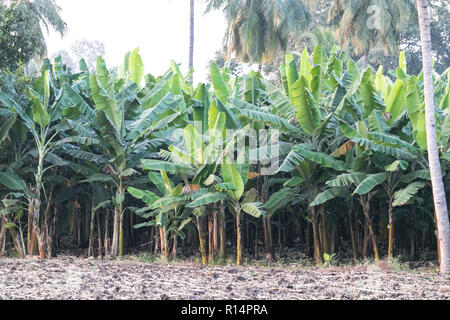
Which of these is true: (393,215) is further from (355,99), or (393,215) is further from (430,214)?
(355,99)

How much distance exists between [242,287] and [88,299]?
6.80 ft

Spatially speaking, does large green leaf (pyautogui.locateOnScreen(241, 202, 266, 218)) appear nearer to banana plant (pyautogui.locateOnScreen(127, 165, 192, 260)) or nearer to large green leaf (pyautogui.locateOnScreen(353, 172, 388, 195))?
banana plant (pyautogui.locateOnScreen(127, 165, 192, 260))

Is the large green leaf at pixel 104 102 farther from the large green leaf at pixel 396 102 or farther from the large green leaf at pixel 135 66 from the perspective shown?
the large green leaf at pixel 396 102

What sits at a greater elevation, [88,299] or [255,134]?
[255,134]

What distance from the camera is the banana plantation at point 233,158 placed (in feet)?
30.4

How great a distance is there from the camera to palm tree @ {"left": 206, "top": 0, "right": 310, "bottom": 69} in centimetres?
2206

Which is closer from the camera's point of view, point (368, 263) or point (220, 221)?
point (368, 263)

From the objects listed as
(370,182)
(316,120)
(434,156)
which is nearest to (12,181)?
(316,120)

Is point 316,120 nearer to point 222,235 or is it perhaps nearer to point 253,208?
point 253,208

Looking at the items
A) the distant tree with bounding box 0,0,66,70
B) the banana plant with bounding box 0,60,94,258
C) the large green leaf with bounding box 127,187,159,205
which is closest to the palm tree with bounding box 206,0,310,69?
the distant tree with bounding box 0,0,66,70
